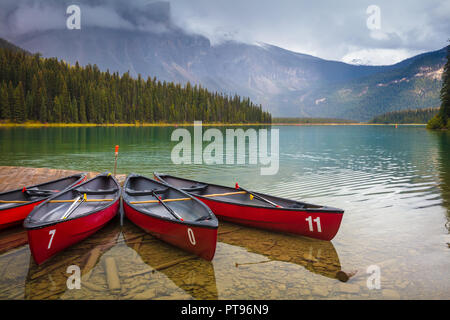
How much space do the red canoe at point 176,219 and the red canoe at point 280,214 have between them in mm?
992

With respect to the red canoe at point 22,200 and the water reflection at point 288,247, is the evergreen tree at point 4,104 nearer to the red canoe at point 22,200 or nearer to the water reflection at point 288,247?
the red canoe at point 22,200

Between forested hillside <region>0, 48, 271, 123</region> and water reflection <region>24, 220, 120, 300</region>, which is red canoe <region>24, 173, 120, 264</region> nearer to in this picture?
water reflection <region>24, 220, 120, 300</region>

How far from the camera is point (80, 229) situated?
7.99 metres

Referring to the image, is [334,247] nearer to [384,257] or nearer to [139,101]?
[384,257]

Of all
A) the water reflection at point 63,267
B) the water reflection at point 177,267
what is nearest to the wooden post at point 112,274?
the water reflection at point 63,267

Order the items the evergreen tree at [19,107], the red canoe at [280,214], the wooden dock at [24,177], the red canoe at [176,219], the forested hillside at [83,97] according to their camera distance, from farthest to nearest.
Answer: the forested hillside at [83,97]
the evergreen tree at [19,107]
the wooden dock at [24,177]
the red canoe at [280,214]
the red canoe at [176,219]

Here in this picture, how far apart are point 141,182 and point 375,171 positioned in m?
18.2

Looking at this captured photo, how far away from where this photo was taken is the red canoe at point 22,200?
884 centimetres

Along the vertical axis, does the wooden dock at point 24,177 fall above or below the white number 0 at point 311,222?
above

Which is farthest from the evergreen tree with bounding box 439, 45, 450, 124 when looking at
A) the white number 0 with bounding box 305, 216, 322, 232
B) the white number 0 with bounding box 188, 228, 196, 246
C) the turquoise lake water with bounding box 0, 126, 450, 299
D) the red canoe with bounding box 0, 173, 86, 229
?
the white number 0 with bounding box 188, 228, 196, 246

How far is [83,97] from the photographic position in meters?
118

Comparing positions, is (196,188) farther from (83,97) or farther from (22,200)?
(83,97)

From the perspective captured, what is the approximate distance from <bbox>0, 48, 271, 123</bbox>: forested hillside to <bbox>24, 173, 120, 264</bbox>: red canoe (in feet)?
371
